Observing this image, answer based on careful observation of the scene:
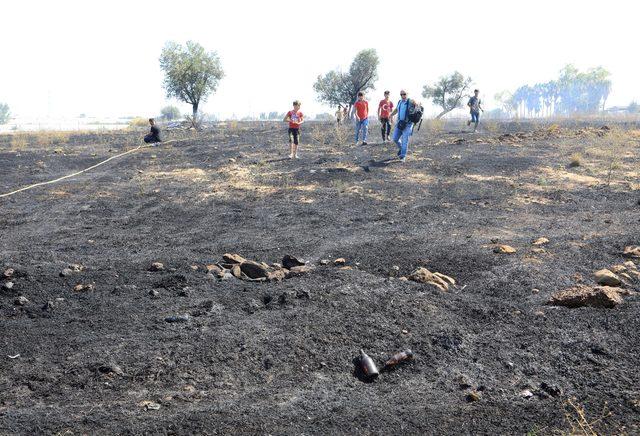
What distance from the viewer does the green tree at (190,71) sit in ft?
116

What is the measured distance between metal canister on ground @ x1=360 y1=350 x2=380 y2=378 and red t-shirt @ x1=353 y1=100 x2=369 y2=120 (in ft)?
39.8

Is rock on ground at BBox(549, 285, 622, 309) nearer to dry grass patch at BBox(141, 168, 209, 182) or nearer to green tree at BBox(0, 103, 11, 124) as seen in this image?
dry grass patch at BBox(141, 168, 209, 182)

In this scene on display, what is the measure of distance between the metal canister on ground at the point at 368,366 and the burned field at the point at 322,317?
47 mm

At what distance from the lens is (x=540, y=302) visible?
15.1ft

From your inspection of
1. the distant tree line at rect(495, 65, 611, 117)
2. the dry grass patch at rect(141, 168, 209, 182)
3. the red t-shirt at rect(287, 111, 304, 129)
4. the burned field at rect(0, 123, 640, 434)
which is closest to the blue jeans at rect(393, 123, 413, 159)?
the red t-shirt at rect(287, 111, 304, 129)

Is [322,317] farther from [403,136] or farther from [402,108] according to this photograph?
[403,136]

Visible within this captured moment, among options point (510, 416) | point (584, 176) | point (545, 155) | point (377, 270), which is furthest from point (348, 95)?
point (510, 416)

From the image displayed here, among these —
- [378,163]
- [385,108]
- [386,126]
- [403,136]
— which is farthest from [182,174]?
[386,126]

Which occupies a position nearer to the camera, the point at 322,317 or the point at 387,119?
the point at 322,317

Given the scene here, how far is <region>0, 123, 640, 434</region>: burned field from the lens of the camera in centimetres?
305

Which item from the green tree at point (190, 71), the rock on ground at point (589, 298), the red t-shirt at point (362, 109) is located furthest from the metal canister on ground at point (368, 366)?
the green tree at point (190, 71)

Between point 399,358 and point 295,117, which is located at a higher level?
point 295,117

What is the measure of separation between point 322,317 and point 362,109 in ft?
38.4

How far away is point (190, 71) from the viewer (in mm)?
35438
